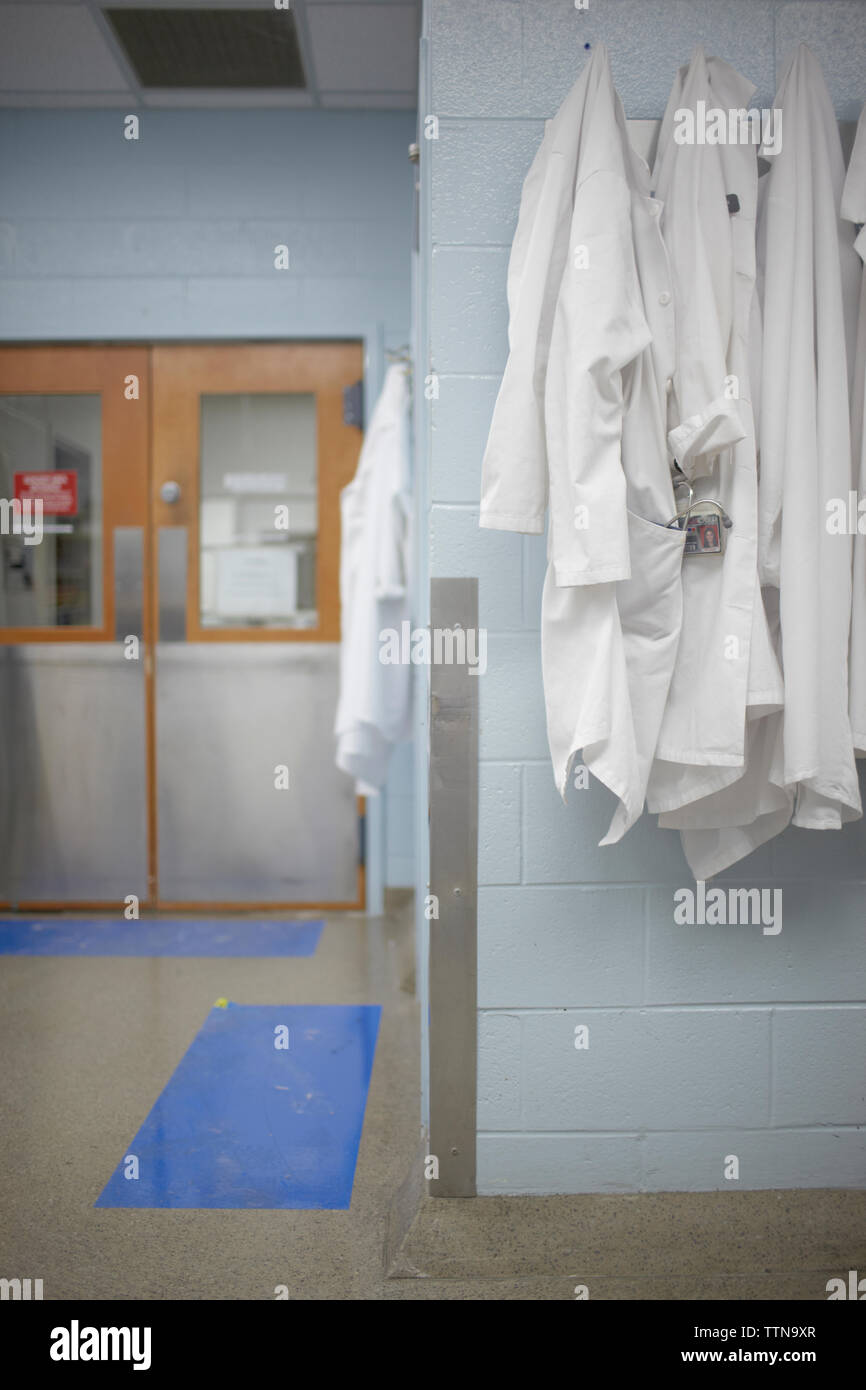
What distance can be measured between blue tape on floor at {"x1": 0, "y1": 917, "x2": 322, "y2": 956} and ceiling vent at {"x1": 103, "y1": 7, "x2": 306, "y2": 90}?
99.5 inches

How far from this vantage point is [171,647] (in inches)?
119

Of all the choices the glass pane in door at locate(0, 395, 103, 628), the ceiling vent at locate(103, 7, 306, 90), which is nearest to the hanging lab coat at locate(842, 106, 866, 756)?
the ceiling vent at locate(103, 7, 306, 90)

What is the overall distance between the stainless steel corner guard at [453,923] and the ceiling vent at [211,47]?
78.8 inches

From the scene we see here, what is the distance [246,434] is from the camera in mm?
3008

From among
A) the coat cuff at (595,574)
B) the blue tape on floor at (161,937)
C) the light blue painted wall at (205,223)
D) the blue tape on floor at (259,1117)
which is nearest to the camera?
the coat cuff at (595,574)

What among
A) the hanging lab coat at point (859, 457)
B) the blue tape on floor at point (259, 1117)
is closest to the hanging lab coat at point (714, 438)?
the hanging lab coat at point (859, 457)

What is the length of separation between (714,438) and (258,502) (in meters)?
2.08

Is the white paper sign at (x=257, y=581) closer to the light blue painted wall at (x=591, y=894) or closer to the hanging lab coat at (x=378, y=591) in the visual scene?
the hanging lab coat at (x=378, y=591)

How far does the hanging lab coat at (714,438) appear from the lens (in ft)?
3.93

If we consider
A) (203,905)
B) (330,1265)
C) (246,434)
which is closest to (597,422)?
(330,1265)

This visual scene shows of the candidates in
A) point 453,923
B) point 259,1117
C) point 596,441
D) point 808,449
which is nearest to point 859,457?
point 808,449

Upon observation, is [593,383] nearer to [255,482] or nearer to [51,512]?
[255,482]

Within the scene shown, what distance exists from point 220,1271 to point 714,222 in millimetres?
1601

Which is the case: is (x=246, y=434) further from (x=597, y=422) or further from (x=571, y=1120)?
(x=571, y=1120)
